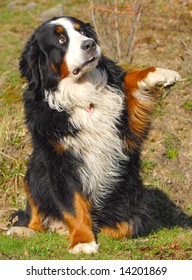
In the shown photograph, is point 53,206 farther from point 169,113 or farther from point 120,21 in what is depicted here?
point 120,21

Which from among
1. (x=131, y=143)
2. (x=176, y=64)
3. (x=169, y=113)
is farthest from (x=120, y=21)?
(x=131, y=143)

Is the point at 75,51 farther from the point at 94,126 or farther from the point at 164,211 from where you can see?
the point at 164,211

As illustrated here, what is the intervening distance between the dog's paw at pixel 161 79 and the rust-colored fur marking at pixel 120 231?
1.65 metres

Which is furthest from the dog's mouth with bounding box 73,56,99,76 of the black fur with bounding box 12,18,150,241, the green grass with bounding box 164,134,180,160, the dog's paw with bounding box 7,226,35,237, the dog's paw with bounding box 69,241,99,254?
the green grass with bounding box 164,134,180,160

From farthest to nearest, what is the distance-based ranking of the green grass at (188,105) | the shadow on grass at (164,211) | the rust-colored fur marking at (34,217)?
the green grass at (188,105) → the shadow on grass at (164,211) → the rust-colored fur marking at (34,217)

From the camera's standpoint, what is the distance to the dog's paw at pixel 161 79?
6.39m

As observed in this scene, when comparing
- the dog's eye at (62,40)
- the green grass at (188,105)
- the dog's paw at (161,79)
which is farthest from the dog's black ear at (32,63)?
the green grass at (188,105)

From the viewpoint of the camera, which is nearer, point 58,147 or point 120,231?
point 58,147

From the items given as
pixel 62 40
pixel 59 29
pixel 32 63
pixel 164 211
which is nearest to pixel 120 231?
pixel 32 63

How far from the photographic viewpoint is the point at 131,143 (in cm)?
687

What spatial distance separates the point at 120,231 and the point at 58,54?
7.04ft

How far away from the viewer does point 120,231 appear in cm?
711

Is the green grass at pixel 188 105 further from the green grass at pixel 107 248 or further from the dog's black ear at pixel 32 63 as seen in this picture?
the dog's black ear at pixel 32 63

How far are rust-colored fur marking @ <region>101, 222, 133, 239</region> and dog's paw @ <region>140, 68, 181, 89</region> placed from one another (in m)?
1.65
